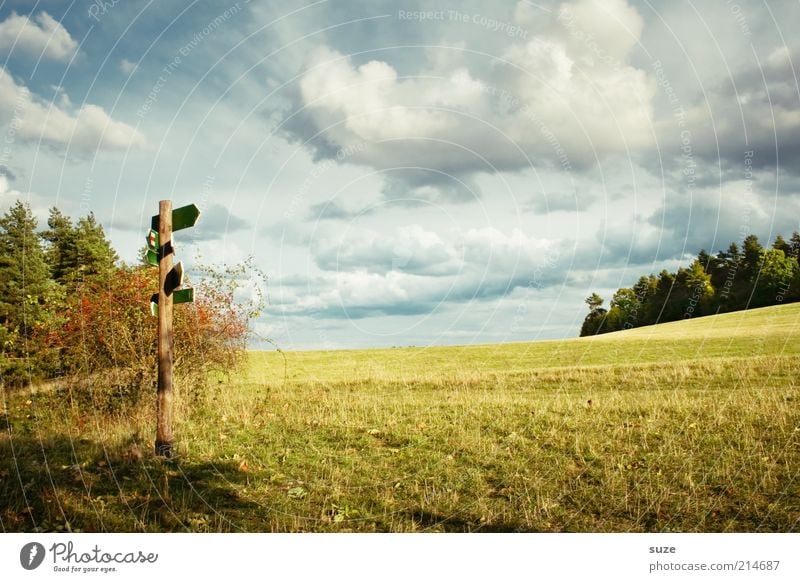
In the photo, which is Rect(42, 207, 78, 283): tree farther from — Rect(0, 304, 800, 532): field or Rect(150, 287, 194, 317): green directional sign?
Rect(150, 287, 194, 317): green directional sign

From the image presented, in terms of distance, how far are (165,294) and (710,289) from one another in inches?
3468

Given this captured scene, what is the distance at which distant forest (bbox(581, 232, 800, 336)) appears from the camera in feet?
240

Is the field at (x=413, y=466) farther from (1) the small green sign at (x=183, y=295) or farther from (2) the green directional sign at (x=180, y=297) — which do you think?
(1) the small green sign at (x=183, y=295)

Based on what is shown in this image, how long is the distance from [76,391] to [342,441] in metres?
8.95

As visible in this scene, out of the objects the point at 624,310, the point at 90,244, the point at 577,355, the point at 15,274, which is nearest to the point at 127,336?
the point at 577,355

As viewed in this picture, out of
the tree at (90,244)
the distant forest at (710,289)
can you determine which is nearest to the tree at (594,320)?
the distant forest at (710,289)

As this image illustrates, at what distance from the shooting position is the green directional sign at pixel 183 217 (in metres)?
9.38

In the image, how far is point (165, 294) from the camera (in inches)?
366

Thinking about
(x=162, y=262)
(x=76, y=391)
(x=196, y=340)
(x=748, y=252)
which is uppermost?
(x=748, y=252)

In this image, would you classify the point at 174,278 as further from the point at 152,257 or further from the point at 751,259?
the point at 751,259

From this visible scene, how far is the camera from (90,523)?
6496 mm

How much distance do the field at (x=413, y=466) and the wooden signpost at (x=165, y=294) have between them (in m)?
0.63
